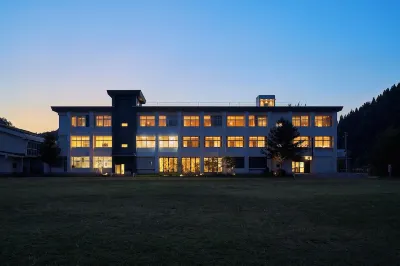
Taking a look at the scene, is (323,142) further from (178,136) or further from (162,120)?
(162,120)

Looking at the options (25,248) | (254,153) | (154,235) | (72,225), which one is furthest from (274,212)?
(254,153)

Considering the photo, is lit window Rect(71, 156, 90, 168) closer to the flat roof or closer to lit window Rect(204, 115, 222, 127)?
the flat roof

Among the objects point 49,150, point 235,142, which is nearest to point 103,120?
point 49,150

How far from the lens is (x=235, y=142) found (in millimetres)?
70750

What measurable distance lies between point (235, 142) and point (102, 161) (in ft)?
87.4

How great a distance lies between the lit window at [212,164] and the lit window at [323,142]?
1944 centimetres

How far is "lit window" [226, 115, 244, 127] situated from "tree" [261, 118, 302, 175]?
8.23 meters

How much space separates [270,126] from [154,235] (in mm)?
62181

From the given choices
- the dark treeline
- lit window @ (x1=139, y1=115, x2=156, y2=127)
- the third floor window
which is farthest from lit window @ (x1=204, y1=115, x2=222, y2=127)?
the dark treeline

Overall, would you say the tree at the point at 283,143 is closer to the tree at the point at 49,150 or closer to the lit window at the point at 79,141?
the lit window at the point at 79,141

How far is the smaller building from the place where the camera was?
6425 cm

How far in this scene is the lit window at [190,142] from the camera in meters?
70.6

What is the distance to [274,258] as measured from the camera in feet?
26.8

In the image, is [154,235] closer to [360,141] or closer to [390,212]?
[390,212]
